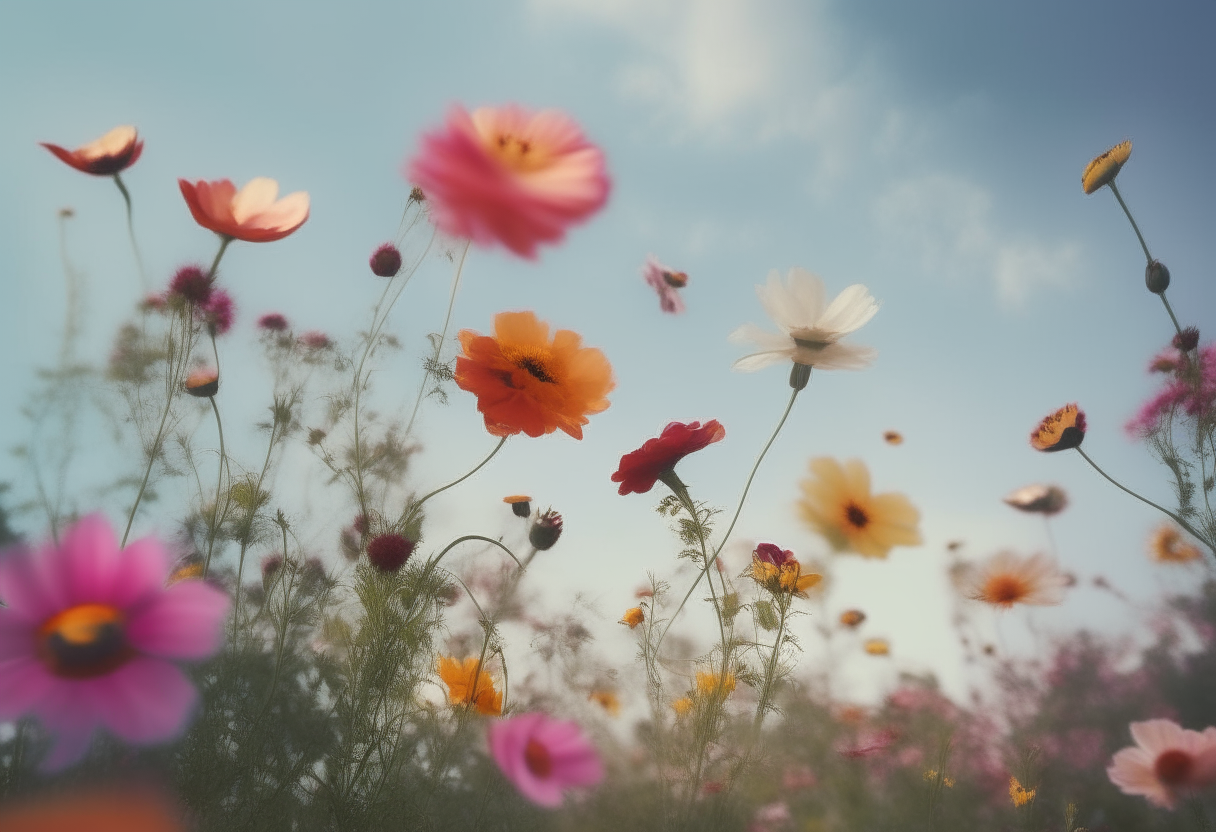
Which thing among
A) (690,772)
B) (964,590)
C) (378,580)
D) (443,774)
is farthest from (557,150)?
(964,590)

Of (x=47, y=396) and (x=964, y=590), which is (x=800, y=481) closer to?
(x=964, y=590)

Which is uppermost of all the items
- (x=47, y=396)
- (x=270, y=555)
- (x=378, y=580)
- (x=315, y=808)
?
(x=47, y=396)

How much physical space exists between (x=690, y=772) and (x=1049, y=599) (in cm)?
66

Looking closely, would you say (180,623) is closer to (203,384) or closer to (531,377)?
(531,377)

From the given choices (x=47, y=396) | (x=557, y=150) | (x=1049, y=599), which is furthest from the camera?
(x=1049, y=599)

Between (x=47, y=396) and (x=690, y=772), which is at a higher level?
(x=47, y=396)

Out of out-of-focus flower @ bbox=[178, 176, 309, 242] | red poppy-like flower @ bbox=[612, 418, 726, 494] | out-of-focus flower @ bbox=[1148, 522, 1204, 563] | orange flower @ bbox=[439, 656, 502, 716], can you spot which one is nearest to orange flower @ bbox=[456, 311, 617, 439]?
red poppy-like flower @ bbox=[612, 418, 726, 494]

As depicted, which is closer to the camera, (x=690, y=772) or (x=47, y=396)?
(x=690, y=772)

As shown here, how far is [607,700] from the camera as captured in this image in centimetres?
106

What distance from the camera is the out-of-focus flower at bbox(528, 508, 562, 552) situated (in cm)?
77

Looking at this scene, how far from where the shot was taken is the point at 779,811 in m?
1.09

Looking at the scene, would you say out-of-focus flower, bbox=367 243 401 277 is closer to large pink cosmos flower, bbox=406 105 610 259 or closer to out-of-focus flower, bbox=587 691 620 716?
large pink cosmos flower, bbox=406 105 610 259

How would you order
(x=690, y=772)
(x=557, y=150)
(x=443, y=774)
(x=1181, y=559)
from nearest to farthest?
(x=557, y=150), (x=690, y=772), (x=443, y=774), (x=1181, y=559)

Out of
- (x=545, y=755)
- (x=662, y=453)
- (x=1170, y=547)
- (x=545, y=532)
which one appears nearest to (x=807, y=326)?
(x=662, y=453)
